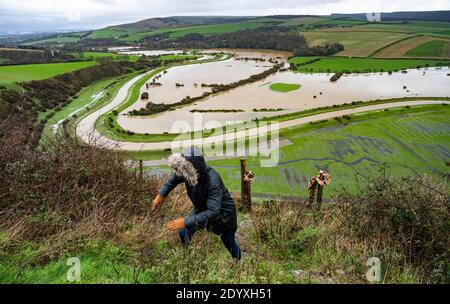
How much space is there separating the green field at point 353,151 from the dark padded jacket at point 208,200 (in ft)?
48.7

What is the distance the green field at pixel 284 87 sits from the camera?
5662 centimetres

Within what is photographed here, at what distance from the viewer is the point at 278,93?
54719mm

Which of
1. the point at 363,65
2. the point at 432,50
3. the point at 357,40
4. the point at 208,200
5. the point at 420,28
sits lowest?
the point at 208,200

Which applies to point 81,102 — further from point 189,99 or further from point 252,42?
point 252,42

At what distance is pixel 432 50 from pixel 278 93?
211 feet

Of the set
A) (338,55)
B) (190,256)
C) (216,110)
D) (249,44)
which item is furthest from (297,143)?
(249,44)

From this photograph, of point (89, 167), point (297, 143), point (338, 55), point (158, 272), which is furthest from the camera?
point (338, 55)

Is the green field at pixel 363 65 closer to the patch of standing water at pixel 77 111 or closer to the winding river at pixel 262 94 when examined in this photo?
the winding river at pixel 262 94

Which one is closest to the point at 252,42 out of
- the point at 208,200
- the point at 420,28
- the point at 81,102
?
the point at 420,28

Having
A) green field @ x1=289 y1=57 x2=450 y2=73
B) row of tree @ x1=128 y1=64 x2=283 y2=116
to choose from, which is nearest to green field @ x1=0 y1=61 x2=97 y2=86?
row of tree @ x1=128 y1=64 x2=283 y2=116
